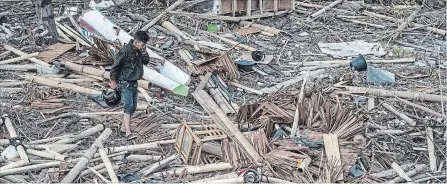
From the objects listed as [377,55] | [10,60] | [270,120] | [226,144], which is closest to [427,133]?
[270,120]

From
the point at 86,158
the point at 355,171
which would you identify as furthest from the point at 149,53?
the point at 355,171

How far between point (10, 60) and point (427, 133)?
7633 mm

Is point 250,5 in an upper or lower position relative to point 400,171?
upper

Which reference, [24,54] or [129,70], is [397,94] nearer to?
[129,70]

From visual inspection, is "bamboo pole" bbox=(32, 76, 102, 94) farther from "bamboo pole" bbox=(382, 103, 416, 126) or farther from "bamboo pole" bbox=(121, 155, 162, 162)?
"bamboo pole" bbox=(382, 103, 416, 126)

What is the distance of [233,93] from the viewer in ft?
36.3

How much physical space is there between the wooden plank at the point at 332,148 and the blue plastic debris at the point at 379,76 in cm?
322

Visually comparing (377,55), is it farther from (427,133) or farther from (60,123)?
(60,123)

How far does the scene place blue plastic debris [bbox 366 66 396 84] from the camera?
11.4 m

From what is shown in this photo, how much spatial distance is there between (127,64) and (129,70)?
97mm

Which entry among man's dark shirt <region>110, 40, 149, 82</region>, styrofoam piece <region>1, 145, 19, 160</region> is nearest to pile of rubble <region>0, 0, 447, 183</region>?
styrofoam piece <region>1, 145, 19, 160</region>

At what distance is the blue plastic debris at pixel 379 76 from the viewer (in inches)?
449

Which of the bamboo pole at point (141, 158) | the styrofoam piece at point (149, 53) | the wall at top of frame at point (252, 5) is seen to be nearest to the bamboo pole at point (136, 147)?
the bamboo pole at point (141, 158)

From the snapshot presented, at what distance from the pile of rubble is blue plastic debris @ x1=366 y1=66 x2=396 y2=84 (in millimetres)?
37
